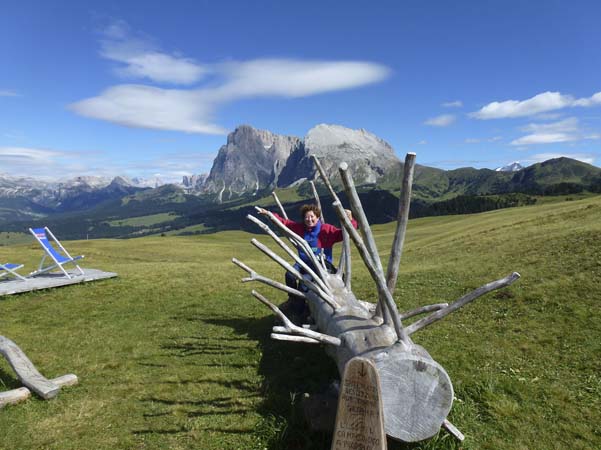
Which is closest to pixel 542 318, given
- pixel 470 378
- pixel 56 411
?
pixel 470 378

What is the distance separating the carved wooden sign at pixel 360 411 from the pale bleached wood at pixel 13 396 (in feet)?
A: 26.0

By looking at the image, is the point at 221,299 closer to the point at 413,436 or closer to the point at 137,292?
the point at 137,292

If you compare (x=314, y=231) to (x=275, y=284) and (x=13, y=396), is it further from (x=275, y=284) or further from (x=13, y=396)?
(x=13, y=396)

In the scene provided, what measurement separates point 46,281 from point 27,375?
48.3 feet

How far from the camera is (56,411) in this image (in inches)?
335

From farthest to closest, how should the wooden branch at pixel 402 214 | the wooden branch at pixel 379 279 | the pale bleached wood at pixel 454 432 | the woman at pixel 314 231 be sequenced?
the woman at pixel 314 231
the pale bleached wood at pixel 454 432
the wooden branch at pixel 379 279
the wooden branch at pixel 402 214

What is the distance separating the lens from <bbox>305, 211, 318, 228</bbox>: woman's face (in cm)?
1184

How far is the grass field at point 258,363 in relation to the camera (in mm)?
7438

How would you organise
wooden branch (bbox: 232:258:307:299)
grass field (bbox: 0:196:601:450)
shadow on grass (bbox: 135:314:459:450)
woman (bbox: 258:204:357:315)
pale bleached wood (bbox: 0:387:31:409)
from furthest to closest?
woman (bbox: 258:204:357:315), pale bleached wood (bbox: 0:387:31:409), wooden branch (bbox: 232:258:307:299), grass field (bbox: 0:196:601:450), shadow on grass (bbox: 135:314:459:450)

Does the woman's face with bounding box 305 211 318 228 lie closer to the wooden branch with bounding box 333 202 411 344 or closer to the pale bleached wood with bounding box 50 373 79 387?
the wooden branch with bounding box 333 202 411 344

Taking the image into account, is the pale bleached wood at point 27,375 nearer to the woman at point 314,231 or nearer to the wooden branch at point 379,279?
the woman at point 314,231

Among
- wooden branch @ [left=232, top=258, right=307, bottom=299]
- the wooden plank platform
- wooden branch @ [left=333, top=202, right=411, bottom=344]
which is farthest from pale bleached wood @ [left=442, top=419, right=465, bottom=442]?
the wooden plank platform

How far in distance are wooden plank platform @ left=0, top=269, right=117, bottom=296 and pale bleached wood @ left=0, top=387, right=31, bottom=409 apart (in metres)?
13.5

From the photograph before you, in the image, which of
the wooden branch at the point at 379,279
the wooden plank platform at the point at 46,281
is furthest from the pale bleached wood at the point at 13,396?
the wooden plank platform at the point at 46,281
